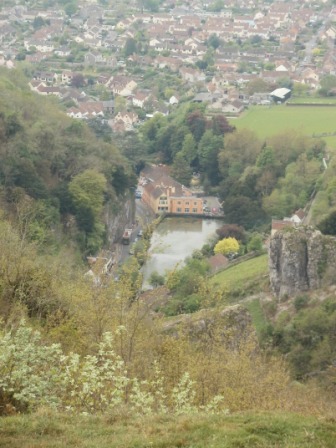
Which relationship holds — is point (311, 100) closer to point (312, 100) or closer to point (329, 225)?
point (312, 100)

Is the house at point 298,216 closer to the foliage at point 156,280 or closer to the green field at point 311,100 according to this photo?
the foliage at point 156,280

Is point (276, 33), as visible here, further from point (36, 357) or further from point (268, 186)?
point (36, 357)

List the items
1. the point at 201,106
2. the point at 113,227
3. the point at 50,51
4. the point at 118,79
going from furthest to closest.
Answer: the point at 50,51, the point at 118,79, the point at 201,106, the point at 113,227

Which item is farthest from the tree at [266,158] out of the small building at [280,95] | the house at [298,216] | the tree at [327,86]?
the tree at [327,86]

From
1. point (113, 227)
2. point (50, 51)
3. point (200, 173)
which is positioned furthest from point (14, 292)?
point (50, 51)

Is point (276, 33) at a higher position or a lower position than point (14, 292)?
higher

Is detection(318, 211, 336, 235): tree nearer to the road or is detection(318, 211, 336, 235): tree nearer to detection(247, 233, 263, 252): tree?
detection(247, 233, 263, 252): tree

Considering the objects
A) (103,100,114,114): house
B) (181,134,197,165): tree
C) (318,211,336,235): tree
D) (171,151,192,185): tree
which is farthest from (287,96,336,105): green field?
(318,211,336,235): tree


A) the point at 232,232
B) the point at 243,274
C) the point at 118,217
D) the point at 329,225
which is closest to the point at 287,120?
the point at 232,232
